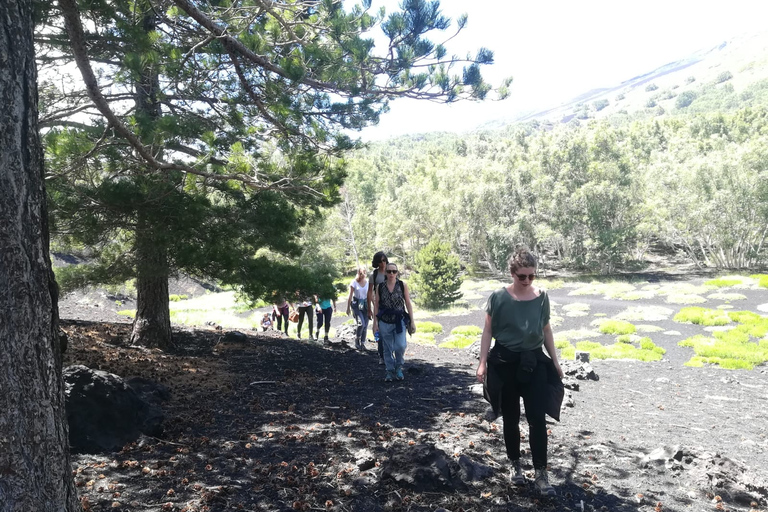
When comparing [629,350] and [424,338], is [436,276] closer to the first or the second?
[424,338]

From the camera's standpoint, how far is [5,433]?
179cm

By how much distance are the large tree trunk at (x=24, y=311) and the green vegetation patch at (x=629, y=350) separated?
39.3 feet

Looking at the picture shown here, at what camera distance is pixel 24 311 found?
1.82m

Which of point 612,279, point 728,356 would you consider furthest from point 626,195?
point 728,356

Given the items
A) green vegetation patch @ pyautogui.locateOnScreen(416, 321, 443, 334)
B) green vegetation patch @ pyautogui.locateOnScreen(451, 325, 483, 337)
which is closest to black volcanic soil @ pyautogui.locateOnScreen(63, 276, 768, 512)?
green vegetation patch @ pyautogui.locateOnScreen(451, 325, 483, 337)

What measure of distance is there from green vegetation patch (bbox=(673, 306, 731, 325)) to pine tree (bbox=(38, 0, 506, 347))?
599 inches

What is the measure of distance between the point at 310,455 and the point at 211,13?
5.04 meters

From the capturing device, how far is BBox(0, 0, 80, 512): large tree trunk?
1796mm

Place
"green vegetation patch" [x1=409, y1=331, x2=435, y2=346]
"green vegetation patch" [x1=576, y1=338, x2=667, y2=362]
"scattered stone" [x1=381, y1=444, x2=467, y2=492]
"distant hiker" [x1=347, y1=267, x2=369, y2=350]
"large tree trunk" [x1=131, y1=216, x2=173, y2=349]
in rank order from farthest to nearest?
1. "green vegetation patch" [x1=409, y1=331, x2=435, y2=346]
2. "green vegetation patch" [x1=576, y1=338, x2=667, y2=362]
3. "distant hiker" [x1=347, y1=267, x2=369, y2=350]
4. "large tree trunk" [x1=131, y1=216, x2=173, y2=349]
5. "scattered stone" [x1=381, y1=444, x2=467, y2=492]

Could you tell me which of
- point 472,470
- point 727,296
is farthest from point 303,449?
point 727,296

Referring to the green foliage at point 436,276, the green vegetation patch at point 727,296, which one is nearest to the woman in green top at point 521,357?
the green foliage at point 436,276

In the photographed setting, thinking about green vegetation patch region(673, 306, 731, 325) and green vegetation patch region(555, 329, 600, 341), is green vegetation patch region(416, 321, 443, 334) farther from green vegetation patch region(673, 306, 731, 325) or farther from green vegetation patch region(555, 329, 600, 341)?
green vegetation patch region(673, 306, 731, 325)

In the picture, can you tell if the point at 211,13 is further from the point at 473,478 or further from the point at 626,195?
the point at 626,195

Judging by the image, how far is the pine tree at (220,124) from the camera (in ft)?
16.4
